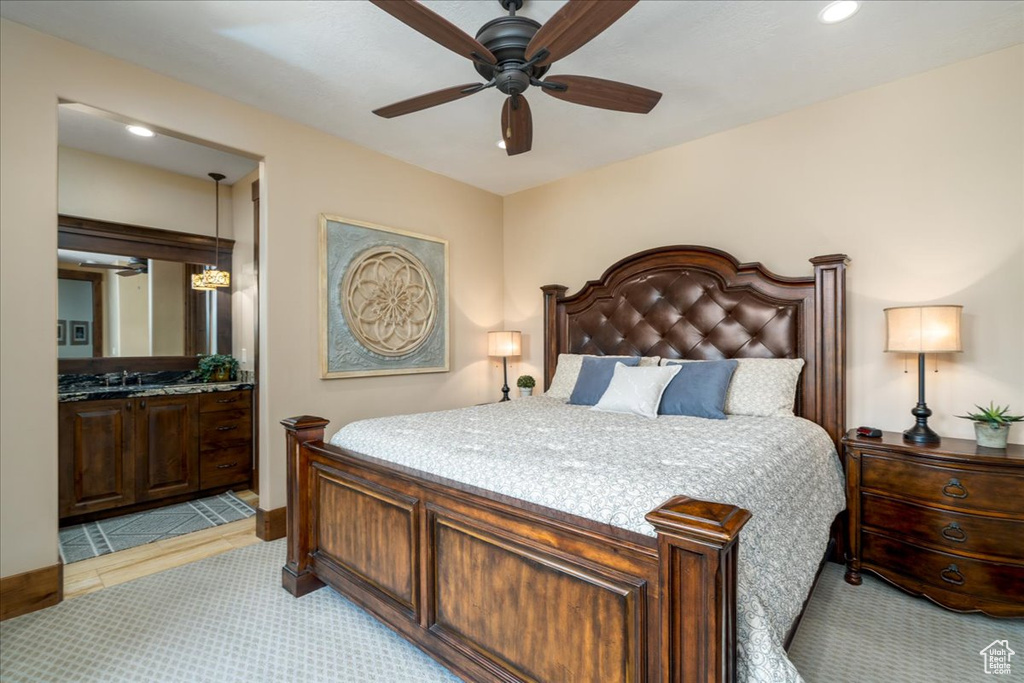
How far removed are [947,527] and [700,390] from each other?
1.26 meters

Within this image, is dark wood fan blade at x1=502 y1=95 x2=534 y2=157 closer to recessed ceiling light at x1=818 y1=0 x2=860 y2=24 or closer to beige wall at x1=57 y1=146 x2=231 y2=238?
recessed ceiling light at x1=818 y1=0 x2=860 y2=24

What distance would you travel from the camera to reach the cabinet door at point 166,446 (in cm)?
354

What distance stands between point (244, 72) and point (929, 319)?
13.0ft

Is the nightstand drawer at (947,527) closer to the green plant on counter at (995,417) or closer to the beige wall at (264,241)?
the green plant on counter at (995,417)

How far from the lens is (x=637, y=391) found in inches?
112

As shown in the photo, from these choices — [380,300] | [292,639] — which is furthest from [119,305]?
[292,639]

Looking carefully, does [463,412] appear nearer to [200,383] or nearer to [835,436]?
[835,436]

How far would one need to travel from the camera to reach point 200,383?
413 centimetres

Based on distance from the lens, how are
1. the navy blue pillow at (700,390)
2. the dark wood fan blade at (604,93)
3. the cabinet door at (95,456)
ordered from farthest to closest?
1. the cabinet door at (95,456)
2. the navy blue pillow at (700,390)
3. the dark wood fan blade at (604,93)

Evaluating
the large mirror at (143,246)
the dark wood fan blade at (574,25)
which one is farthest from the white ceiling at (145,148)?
the dark wood fan blade at (574,25)

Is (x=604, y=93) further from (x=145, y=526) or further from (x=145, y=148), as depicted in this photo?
(x=145, y=526)

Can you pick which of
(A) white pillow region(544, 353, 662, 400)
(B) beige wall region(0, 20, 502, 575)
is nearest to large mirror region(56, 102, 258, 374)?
(B) beige wall region(0, 20, 502, 575)
